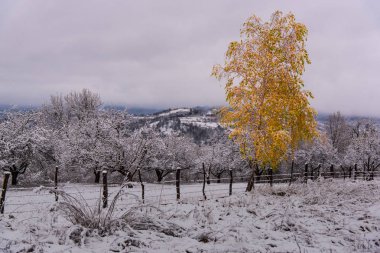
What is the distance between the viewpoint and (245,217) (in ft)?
27.7

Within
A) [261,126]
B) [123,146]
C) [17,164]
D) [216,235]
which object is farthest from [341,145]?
[216,235]

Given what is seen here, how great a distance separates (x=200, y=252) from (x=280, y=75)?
33.3 ft

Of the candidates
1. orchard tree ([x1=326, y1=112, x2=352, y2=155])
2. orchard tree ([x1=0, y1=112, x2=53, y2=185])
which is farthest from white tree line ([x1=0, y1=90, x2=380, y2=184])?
orchard tree ([x1=326, y1=112, x2=352, y2=155])

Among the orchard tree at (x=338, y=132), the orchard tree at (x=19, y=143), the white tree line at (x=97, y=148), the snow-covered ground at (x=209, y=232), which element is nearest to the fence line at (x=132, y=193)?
the snow-covered ground at (x=209, y=232)

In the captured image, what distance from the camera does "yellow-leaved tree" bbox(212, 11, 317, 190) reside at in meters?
13.3

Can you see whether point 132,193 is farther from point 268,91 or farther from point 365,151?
point 365,151

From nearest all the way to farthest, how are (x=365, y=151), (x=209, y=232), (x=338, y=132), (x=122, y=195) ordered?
(x=209, y=232)
(x=122, y=195)
(x=365, y=151)
(x=338, y=132)

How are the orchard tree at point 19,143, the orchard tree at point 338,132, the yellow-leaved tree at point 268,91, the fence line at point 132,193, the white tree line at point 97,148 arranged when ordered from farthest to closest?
the orchard tree at point 338,132 < the white tree line at point 97,148 < the orchard tree at point 19,143 < the yellow-leaved tree at point 268,91 < the fence line at point 132,193

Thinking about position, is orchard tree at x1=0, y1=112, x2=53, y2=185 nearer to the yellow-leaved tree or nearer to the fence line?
the fence line

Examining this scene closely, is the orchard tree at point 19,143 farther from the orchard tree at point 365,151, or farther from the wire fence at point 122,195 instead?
the orchard tree at point 365,151

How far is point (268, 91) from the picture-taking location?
46.2 feet

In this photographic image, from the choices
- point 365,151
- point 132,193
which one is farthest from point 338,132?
point 132,193

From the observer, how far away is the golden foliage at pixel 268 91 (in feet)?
43.5

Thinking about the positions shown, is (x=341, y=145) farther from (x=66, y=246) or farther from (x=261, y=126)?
(x=66, y=246)
